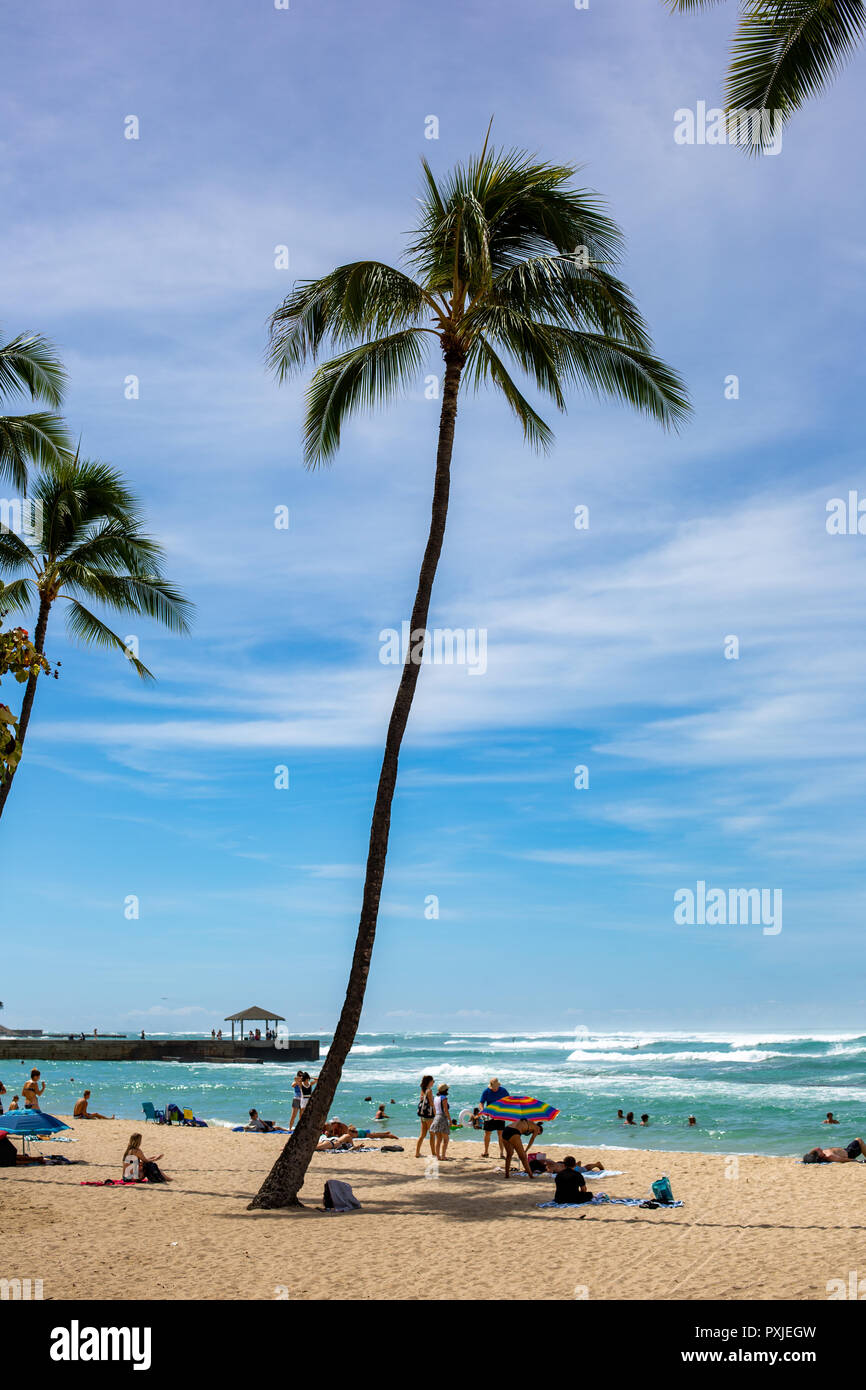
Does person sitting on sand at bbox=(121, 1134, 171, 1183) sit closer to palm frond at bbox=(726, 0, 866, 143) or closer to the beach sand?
the beach sand

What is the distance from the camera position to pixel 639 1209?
12484 millimetres

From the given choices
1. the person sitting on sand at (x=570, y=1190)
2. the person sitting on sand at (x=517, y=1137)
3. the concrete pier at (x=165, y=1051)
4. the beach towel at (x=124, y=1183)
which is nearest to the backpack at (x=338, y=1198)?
the person sitting on sand at (x=570, y=1190)

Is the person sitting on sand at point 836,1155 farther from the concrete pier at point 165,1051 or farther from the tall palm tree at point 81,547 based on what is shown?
the concrete pier at point 165,1051

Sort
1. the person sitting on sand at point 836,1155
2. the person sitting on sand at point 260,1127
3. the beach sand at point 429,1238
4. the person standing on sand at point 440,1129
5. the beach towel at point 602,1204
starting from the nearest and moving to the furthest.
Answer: the beach sand at point 429,1238
the beach towel at point 602,1204
the person standing on sand at point 440,1129
the person sitting on sand at point 836,1155
the person sitting on sand at point 260,1127

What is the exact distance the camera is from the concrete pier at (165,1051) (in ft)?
207

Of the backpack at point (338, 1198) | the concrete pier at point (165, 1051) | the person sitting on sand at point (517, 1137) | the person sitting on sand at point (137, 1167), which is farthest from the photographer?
the concrete pier at point (165, 1051)

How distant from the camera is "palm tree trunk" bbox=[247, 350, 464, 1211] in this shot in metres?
11.7

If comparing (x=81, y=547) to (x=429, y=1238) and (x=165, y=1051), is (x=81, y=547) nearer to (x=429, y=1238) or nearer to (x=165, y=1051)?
(x=429, y=1238)

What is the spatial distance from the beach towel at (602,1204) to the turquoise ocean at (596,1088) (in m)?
8.08

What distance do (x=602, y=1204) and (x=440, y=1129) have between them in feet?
16.3

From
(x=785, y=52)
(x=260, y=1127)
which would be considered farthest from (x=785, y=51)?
(x=260, y=1127)

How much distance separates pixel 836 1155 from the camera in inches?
723
